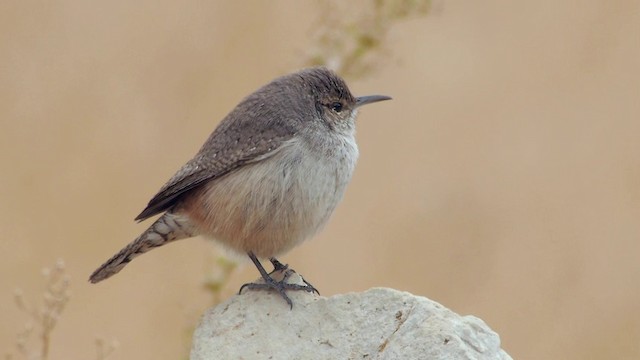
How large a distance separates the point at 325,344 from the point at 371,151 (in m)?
4.81

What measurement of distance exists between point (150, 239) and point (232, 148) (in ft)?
2.04

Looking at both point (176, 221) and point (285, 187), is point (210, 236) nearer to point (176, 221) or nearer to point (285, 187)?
point (176, 221)

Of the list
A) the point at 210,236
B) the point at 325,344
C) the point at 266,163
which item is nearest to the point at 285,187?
the point at 266,163

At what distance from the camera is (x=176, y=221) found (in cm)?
583

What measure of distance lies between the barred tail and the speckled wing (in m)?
0.07

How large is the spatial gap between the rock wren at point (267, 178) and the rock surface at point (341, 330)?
281mm

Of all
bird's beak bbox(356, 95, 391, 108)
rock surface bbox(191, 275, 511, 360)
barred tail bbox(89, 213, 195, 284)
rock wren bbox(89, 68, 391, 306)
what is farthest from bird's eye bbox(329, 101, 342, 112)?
rock surface bbox(191, 275, 511, 360)

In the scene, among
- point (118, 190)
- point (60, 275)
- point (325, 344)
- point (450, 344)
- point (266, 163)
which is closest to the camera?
point (450, 344)

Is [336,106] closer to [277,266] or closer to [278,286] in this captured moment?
[277,266]

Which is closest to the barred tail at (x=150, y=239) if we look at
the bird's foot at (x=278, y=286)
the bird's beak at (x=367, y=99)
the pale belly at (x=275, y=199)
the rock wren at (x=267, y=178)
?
the rock wren at (x=267, y=178)

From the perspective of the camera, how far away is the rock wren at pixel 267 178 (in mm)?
5520

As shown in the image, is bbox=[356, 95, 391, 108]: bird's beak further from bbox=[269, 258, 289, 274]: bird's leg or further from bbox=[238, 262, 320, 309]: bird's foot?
bbox=[238, 262, 320, 309]: bird's foot

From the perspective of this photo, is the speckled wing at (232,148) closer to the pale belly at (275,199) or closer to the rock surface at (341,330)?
the pale belly at (275,199)

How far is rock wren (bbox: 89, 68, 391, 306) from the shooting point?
5.52 metres
